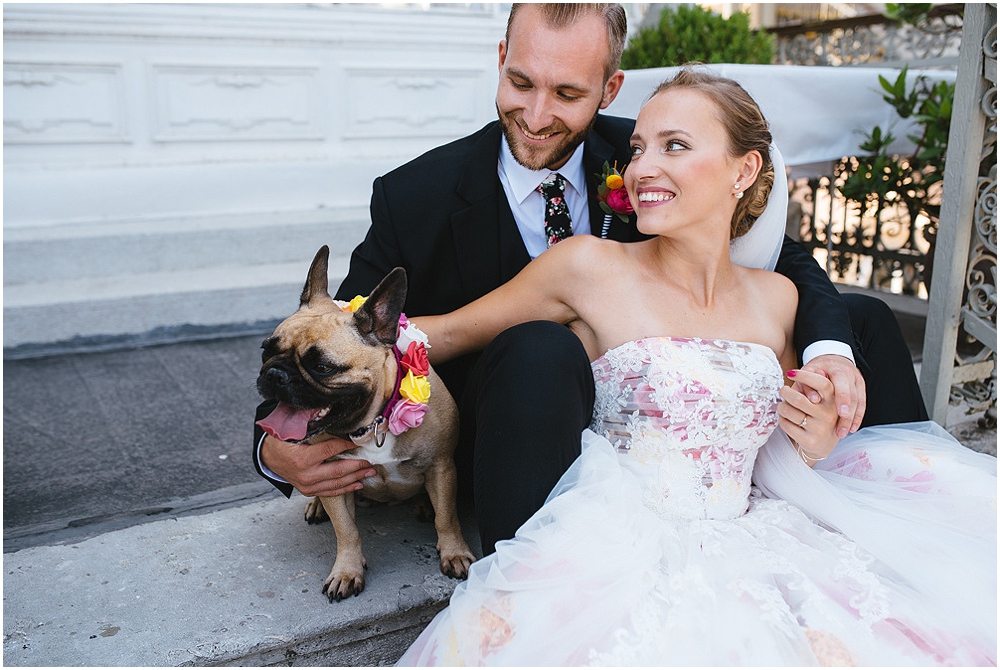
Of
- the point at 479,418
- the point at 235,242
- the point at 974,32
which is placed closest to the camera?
the point at 479,418

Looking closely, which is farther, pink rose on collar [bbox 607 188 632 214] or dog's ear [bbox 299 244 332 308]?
pink rose on collar [bbox 607 188 632 214]

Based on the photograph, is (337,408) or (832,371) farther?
(832,371)

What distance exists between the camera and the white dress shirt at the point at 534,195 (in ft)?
8.69

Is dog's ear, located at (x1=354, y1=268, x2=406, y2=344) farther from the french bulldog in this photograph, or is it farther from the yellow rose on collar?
the yellow rose on collar

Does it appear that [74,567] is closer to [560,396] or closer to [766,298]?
[560,396]

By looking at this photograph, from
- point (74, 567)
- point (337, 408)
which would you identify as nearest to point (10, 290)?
point (74, 567)

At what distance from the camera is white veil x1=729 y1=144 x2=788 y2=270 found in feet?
7.67

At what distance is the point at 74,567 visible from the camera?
91.7 inches

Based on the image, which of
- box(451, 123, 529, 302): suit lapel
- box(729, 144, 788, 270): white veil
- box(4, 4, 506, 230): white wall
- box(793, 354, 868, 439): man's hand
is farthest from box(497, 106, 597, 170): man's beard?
box(4, 4, 506, 230): white wall

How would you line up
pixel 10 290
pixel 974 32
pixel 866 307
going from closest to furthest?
pixel 866 307 < pixel 974 32 < pixel 10 290

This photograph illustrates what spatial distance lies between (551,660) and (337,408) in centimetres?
78

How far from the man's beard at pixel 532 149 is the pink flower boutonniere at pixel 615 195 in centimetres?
17

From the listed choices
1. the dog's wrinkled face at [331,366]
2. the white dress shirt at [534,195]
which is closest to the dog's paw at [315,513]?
the dog's wrinkled face at [331,366]

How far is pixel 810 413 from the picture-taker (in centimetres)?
198
